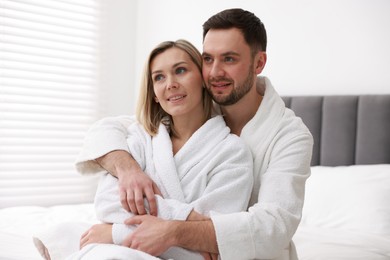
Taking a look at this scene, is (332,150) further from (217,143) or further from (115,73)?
(115,73)

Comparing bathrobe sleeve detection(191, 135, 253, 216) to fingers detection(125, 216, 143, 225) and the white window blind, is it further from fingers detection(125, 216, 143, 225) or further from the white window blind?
the white window blind

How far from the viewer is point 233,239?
4.08 ft

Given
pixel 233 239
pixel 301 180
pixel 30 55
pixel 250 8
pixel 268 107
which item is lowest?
pixel 233 239

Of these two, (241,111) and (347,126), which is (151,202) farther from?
(347,126)

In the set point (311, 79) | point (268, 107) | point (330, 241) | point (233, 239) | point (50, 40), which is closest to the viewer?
point (233, 239)

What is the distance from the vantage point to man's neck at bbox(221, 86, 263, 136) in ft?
5.43

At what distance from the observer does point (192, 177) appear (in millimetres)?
1389

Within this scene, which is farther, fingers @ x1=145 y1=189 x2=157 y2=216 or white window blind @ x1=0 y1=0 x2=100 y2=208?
white window blind @ x1=0 y1=0 x2=100 y2=208

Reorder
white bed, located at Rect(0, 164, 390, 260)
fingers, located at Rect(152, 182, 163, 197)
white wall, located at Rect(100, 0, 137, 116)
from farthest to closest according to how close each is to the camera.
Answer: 1. white wall, located at Rect(100, 0, 137, 116)
2. white bed, located at Rect(0, 164, 390, 260)
3. fingers, located at Rect(152, 182, 163, 197)

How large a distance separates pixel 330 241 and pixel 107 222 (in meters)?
1.06

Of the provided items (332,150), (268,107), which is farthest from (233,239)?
(332,150)

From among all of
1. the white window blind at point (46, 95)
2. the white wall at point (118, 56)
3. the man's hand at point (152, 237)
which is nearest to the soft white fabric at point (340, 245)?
the man's hand at point (152, 237)

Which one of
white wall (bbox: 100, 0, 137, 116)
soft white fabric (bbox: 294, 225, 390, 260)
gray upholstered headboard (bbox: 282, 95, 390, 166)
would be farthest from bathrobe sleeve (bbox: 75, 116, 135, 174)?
white wall (bbox: 100, 0, 137, 116)

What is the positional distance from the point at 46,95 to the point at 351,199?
2293 mm
